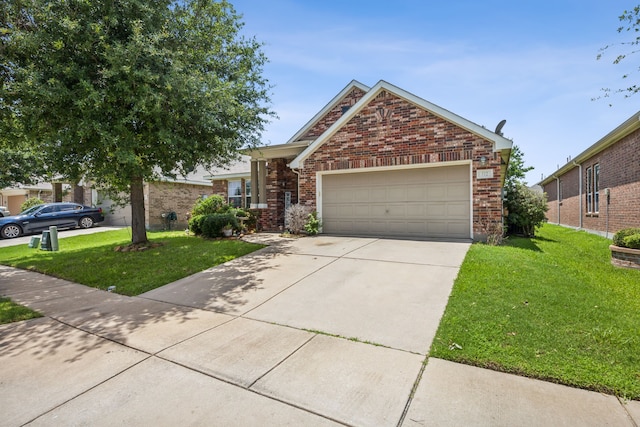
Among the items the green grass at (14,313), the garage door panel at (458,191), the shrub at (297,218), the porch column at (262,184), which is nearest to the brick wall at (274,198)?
the porch column at (262,184)

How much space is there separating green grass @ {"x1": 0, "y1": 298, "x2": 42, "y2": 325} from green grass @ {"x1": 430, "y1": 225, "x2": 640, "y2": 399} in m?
5.91

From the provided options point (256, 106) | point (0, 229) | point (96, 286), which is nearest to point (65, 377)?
point (96, 286)

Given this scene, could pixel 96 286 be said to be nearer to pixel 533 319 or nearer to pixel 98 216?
pixel 533 319

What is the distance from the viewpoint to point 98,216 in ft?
60.2

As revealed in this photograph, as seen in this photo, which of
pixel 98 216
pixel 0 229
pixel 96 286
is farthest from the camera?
pixel 98 216

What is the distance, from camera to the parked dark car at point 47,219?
15.6 metres

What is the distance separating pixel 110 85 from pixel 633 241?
11.8m

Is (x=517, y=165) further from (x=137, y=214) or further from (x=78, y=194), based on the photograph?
(x=78, y=194)

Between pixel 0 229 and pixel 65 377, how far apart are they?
705 inches

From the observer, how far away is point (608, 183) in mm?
11602

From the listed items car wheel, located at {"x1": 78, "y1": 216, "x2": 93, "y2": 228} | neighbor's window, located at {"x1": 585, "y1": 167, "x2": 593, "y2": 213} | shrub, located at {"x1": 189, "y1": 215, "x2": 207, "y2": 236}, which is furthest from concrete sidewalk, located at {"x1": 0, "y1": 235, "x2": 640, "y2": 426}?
car wheel, located at {"x1": 78, "y1": 216, "x2": 93, "y2": 228}

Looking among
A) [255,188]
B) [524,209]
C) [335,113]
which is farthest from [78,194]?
[524,209]

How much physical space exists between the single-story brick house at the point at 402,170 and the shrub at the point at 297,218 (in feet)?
1.60

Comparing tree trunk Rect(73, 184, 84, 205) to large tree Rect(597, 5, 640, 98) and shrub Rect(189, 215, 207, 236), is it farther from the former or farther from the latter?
large tree Rect(597, 5, 640, 98)
